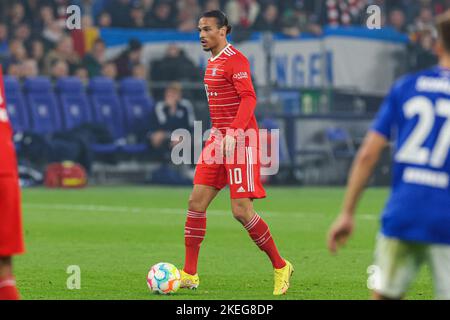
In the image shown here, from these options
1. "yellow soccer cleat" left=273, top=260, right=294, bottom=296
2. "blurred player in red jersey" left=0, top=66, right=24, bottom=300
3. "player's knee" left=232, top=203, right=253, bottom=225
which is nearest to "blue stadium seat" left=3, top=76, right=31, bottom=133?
"player's knee" left=232, top=203, right=253, bottom=225

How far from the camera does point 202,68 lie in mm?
24328

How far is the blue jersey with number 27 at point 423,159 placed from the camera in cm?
591

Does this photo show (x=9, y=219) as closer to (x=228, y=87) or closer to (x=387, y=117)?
(x=387, y=117)

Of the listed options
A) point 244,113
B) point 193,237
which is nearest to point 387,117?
point 244,113

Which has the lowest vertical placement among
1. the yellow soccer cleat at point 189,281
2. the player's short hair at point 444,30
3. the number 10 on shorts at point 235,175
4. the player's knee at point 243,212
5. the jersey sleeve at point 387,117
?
the yellow soccer cleat at point 189,281

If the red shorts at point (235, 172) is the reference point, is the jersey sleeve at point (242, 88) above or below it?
above

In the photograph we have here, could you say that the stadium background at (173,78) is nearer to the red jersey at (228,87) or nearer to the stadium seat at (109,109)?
the stadium seat at (109,109)

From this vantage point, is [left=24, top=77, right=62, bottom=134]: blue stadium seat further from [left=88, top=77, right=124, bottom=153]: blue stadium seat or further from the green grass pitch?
the green grass pitch

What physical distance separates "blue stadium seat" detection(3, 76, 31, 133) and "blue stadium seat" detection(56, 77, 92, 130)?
81 cm

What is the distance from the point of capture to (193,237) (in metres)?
10.1

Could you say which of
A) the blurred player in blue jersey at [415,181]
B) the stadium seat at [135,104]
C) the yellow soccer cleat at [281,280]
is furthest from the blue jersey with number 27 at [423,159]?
the stadium seat at [135,104]
